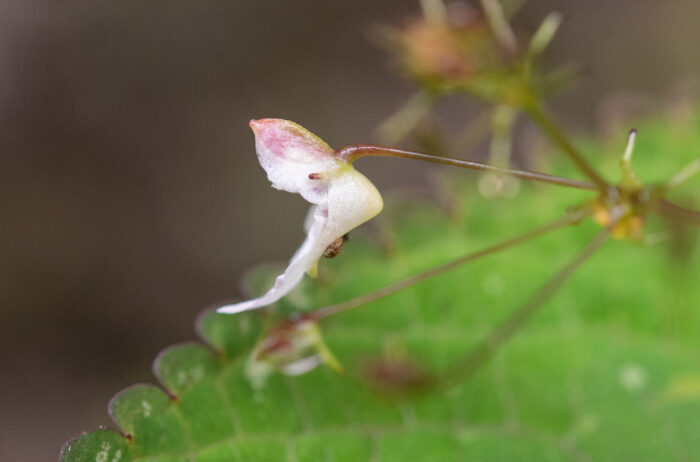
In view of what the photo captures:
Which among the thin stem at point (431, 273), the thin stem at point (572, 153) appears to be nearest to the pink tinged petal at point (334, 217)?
the thin stem at point (431, 273)

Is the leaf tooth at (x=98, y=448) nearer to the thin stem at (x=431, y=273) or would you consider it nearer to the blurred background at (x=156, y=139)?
the thin stem at (x=431, y=273)

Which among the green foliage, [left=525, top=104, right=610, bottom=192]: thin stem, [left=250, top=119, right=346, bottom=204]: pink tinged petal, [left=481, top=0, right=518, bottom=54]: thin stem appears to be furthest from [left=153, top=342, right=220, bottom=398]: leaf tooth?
[left=481, top=0, right=518, bottom=54]: thin stem

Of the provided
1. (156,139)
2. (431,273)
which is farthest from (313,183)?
(156,139)

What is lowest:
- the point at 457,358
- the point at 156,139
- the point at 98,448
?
the point at 98,448

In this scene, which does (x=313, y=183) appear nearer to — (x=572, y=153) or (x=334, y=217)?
(x=334, y=217)

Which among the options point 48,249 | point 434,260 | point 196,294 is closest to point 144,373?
point 196,294
